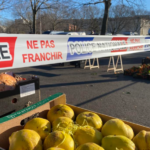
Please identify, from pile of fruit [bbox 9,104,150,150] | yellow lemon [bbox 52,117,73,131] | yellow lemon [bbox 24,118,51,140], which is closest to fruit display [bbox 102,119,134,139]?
pile of fruit [bbox 9,104,150,150]

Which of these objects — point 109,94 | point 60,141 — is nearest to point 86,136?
point 60,141

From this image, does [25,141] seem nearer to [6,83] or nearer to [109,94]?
[6,83]

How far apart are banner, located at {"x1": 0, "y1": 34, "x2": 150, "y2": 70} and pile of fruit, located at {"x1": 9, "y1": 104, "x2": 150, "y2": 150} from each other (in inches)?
50.8

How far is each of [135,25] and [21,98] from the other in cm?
6990

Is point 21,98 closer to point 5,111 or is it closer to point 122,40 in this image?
point 5,111

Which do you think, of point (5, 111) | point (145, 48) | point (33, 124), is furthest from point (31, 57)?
point (145, 48)

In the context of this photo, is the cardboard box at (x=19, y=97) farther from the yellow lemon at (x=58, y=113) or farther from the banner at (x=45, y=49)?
the yellow lemon at (x=58, y=113)

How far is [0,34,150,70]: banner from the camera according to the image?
270cm

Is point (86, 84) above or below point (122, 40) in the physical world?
below

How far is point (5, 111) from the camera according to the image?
2.48 meters

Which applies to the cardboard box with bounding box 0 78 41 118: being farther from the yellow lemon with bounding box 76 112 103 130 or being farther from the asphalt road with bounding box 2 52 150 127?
the asphalt road with bounding box 2 52 150 127

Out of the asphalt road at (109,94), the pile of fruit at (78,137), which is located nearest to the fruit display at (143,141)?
the pile of fruit at (78,137)

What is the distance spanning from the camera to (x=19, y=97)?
2.67 metres

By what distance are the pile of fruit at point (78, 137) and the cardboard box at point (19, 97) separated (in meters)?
0.75
